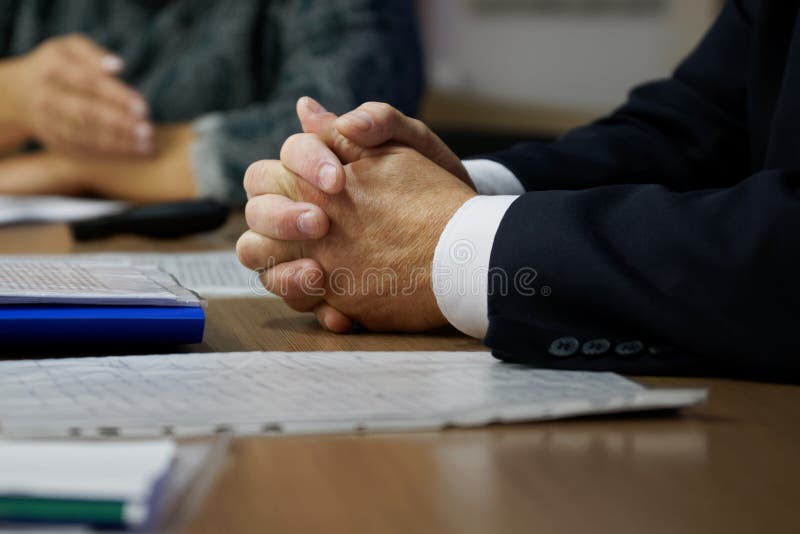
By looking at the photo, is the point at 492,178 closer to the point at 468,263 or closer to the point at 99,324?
the point at 468,263

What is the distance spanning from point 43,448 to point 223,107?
1.66m

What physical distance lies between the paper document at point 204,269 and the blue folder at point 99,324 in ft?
0.66

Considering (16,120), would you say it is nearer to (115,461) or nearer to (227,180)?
(227,180)

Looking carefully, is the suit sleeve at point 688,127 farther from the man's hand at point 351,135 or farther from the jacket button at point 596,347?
the jacket button at point 596,347

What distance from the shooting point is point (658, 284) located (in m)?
0.68

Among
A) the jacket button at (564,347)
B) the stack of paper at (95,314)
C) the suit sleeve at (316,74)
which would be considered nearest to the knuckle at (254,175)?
the stack of paper at (95,314)

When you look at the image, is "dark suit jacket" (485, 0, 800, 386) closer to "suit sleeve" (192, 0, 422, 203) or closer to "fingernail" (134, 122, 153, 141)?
"suit sleeve" (192, 0, 422, 203)

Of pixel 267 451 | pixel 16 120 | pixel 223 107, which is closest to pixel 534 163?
pixel 267 451

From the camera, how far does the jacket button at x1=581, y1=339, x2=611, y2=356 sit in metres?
0.68

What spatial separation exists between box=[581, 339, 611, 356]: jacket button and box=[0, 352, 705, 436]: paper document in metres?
0.03

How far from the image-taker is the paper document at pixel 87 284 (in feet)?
2.35

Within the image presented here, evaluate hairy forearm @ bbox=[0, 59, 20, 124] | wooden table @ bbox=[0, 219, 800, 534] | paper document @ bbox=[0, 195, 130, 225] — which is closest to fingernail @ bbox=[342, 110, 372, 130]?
wooden table @ bbox=[0, 219, 800, 534]

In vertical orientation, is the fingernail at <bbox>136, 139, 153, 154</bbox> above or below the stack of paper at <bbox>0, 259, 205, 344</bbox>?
below

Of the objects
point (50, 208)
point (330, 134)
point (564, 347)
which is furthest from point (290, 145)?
point (50, 208)
